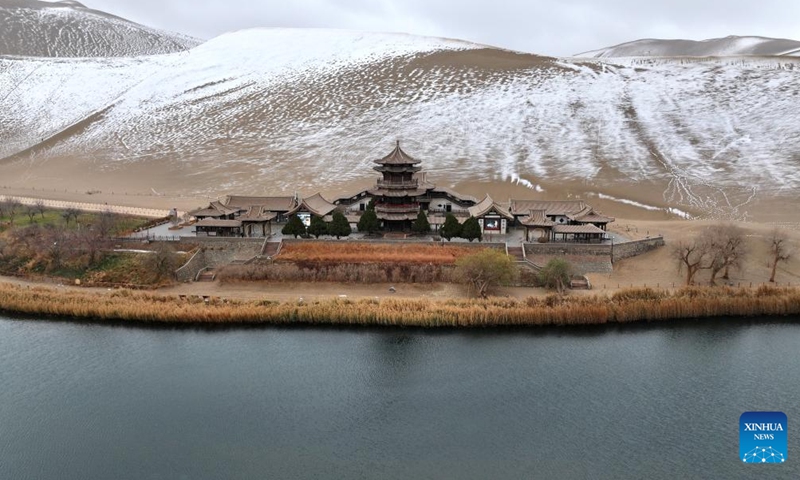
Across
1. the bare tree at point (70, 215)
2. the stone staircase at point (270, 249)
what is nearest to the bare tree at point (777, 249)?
the stone staircase at point (270, 249)

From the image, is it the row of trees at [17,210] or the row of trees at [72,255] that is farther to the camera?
the row of trees at [17,210]

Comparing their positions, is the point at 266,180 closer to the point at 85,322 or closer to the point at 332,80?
the point at 332,80

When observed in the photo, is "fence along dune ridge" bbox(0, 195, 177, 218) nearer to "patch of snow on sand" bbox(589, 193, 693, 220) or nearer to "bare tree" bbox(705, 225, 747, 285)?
"patch of snow on sand" bbox(589, 193, 693, 220)

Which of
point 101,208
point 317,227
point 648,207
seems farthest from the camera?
point 648,207

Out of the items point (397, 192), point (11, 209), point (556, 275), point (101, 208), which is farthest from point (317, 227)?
point (11, 209)

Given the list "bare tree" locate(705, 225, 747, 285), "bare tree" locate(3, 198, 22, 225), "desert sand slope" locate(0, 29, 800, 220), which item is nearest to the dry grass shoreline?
"bare tree" locate(705, 225, 747, 285)

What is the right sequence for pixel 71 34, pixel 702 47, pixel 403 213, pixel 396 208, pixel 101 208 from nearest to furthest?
pixel 403 213 < pixel 396 208 < pixel 101 208 < pixel 71 34 < pixel 702 47

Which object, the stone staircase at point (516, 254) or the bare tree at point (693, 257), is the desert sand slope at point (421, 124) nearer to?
the bare tree at point (693, 257)

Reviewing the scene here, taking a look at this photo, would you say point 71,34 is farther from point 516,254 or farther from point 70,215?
point 516,254
